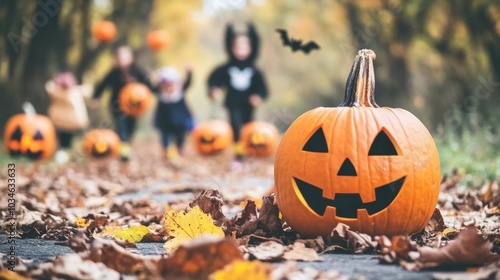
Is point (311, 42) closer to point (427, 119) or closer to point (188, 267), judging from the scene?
point (188, 267)

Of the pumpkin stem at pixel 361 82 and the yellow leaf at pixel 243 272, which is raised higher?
the pumpkin stem at pixel 361 82

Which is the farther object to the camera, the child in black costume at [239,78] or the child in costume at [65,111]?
the child in costume at [65,111]

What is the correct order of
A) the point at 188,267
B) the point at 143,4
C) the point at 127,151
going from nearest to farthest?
the point at 188,267, the point at 127,151, the point at 143,4

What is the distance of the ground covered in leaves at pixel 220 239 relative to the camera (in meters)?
2.41

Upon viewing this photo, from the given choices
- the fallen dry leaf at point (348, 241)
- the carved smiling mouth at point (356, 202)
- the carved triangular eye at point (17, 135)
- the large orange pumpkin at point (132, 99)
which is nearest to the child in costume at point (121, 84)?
the large orange pumpkin at point (132, 99)

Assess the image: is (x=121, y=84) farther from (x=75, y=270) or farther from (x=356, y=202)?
(x=75, y=270)

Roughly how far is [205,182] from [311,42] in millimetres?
4183

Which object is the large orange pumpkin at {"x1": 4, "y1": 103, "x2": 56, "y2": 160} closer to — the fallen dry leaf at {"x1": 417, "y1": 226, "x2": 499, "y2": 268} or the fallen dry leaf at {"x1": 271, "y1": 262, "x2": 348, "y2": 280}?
the fallen dry leaf at {"x1": 271, "y1": 262, "x2": 348, "y2": 280}

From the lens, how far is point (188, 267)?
2389 millimetres

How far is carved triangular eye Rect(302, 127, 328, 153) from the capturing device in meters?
3.40

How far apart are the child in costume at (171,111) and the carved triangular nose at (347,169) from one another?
28.4ft

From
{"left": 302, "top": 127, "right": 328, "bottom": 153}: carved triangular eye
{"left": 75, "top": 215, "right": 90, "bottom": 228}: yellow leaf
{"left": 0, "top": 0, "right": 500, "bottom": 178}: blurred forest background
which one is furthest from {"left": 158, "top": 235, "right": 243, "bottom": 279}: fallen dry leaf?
{"left": 0, "top": 0, "right": 500, "bottom": 178}: blurred forest background

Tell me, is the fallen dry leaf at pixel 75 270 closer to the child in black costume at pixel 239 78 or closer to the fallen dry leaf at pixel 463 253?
the fallen dry leaf at pixel 463 253

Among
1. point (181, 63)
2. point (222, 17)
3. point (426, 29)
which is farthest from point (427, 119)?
point (222, 17)
